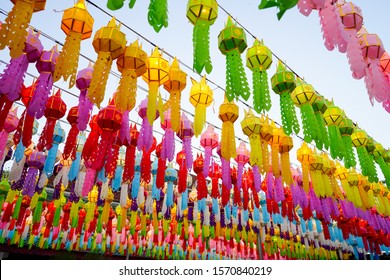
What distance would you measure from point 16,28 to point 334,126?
3881 millimetres

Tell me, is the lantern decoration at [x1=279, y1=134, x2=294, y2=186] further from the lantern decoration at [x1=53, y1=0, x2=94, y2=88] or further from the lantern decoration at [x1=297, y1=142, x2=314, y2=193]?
the lantern decoration at [x1=53, y1=0, x2=94, y2=88]

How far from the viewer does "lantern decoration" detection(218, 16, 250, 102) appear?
2.67 m

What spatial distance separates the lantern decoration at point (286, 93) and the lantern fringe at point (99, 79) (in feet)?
6.17

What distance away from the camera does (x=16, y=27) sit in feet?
7.18

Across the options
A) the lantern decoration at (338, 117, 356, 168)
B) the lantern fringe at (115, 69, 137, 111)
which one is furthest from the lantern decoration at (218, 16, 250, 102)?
the lantern decoration at (338, 117, 356, 168)

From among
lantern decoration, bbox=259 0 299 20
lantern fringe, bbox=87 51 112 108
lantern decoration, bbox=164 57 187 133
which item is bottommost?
lantern decoration, bbox=259 0 299 20

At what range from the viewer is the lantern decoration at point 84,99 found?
3082 mm

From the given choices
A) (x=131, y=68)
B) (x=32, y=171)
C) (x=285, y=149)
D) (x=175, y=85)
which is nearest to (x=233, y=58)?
(x=175, y=85)

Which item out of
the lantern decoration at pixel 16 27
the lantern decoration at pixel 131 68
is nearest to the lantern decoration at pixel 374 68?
the lantern decoration at pixel 131 68

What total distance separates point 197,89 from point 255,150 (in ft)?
3.58

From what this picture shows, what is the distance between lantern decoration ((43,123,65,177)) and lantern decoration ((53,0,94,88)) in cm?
213

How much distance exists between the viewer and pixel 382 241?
11359mm

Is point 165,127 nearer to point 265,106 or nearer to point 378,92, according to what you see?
point 265,106

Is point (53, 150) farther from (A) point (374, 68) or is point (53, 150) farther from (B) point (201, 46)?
(A) point (374, 68)
